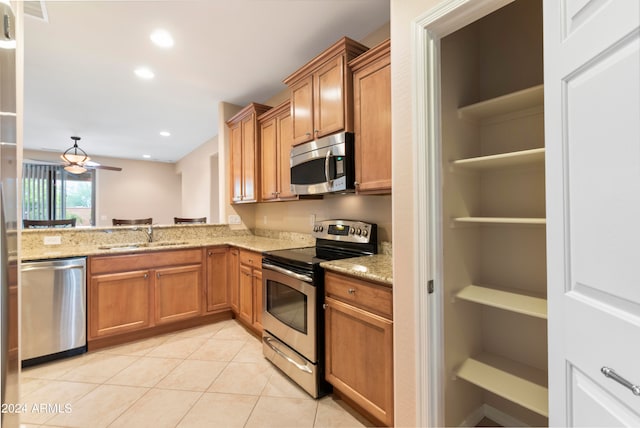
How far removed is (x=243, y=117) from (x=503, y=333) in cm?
328

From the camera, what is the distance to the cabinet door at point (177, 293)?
2865 mm

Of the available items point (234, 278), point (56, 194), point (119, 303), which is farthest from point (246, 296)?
point (56, 194)

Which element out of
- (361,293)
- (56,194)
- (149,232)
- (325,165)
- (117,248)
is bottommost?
(361,293)

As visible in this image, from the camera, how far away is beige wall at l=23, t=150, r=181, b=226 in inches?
279

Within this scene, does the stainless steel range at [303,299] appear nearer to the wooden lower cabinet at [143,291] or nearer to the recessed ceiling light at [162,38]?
the wooden lower cabinet at [143,291]

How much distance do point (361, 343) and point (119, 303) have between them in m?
2.37

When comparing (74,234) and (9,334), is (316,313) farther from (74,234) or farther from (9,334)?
(74,234)

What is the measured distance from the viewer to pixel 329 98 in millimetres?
2193

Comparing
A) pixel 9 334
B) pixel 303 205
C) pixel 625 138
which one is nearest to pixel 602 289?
pixel 625 138

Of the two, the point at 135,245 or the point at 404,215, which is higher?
the point at 404,215

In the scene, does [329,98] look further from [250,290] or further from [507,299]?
[250,290]

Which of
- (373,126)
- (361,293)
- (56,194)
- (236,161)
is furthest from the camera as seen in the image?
(56,194)

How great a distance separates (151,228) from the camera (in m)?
3.31

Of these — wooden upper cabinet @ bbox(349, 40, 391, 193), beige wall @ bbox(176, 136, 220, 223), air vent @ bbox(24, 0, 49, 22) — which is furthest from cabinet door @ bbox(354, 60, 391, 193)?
beige wall @ bbox(176, 136, 220, 223)
